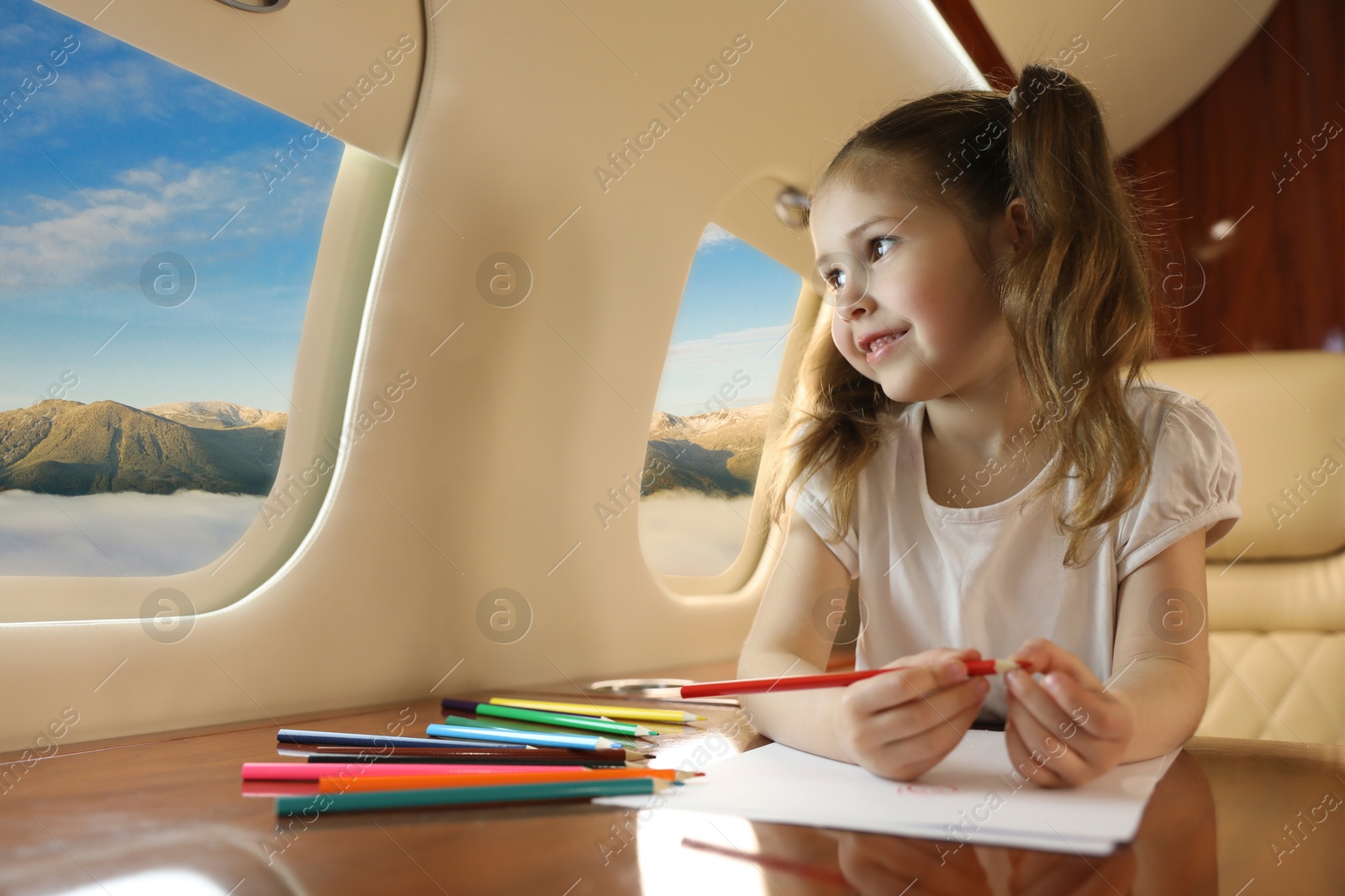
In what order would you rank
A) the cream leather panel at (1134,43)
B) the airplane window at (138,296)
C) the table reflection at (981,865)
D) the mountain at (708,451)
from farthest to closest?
the cream leather panel at (1134,43)
the mountain at (708,451)
the airplane window at (138,296)
the table reflection at (981,865)

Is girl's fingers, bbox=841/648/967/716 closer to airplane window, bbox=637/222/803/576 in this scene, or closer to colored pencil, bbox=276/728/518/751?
colored pencil, bbox=276/728/518/751

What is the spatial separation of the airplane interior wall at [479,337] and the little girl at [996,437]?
0.36 meters

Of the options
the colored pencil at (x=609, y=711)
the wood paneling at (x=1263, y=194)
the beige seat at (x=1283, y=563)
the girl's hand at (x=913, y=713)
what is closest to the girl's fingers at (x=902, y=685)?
the girl's hand at (x=913, y=713)

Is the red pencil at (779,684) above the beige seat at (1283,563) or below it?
below

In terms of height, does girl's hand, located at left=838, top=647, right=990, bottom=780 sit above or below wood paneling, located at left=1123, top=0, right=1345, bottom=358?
below

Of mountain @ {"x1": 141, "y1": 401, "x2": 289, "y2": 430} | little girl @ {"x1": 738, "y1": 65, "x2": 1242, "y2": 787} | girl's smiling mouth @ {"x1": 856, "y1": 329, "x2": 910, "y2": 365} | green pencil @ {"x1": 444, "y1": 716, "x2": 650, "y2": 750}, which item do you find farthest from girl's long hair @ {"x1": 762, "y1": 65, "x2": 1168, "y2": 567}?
mountain @ {"x1": 141, "y1": 401, "x2": 289, "y2": 430}

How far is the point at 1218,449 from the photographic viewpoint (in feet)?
2.94

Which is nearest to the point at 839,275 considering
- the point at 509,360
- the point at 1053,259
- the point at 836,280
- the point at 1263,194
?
the point at 836,280

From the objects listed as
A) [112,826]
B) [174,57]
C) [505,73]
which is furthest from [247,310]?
[112,826]

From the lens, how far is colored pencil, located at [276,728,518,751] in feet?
2.28

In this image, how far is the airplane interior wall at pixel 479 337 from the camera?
86 cm

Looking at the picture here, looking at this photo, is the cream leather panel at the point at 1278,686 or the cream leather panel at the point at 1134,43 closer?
the cream leather panel at the point at 1278,686

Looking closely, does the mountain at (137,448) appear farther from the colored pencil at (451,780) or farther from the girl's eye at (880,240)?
the girl's eye at (880,240)

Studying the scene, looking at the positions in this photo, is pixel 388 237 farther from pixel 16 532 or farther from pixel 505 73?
pixel 16 532
